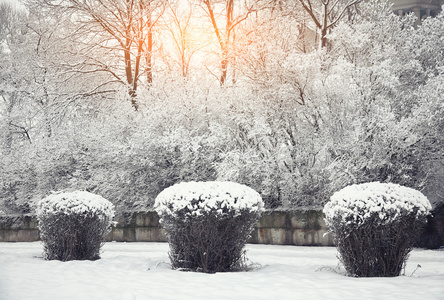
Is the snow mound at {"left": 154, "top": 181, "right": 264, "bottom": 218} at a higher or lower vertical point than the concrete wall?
higher

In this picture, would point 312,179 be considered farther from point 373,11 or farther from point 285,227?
point 373,11

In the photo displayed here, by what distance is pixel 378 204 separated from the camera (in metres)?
6.98

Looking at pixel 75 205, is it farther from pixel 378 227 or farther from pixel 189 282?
pixel 378 227

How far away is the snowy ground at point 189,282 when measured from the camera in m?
5.76

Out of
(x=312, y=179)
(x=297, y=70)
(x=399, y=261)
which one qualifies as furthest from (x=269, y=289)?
(x=297, y=70)

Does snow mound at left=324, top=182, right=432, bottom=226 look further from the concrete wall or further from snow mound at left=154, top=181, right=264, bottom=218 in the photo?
the concrete wall

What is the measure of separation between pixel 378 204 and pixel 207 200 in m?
2.23

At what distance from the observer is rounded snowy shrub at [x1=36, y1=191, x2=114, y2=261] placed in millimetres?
9102

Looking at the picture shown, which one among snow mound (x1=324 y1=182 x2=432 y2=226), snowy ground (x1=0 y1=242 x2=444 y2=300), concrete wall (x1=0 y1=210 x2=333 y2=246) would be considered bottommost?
snowy ground (x1=0 y1=242 x2=444 y2=300)

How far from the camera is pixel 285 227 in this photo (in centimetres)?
1270

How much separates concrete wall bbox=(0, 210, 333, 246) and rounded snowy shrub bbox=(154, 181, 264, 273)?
479 cm

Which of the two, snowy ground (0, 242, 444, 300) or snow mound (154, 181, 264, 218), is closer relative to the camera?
snowy ground (0, 242, 444, 300)

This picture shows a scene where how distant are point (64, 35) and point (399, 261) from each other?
1913cm

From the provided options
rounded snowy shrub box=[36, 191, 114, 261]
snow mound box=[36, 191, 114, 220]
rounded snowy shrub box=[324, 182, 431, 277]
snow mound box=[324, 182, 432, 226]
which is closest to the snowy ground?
rounded snowy shrub box=[324, 182, 431, 277]
